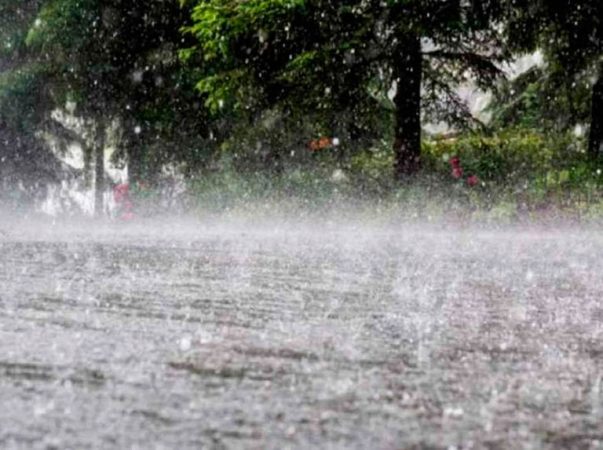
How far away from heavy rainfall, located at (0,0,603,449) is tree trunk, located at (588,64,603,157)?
2.1 inches

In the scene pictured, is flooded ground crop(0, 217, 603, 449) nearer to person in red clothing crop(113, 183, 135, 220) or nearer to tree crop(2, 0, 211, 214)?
person in red clothing crop(113, 183, 135, 220)

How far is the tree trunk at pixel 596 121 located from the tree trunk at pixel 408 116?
3.35 meters

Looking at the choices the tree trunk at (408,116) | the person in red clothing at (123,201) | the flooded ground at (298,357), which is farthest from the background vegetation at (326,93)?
the flooded ground at (298,357)

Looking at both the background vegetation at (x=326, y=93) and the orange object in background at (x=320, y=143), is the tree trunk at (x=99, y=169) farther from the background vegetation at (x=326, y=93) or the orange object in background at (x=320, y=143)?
the orange object in background at (x=320, y=143)

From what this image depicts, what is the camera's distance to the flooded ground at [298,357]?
2.24 m

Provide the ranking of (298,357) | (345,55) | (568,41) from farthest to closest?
(568,41) < (345,55) < (298,357)

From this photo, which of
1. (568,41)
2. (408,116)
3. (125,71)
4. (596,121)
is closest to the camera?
(408,116)

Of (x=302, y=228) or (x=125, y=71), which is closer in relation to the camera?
(x=302, y=228)

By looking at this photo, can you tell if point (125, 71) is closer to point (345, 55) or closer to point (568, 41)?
point (345, 55)

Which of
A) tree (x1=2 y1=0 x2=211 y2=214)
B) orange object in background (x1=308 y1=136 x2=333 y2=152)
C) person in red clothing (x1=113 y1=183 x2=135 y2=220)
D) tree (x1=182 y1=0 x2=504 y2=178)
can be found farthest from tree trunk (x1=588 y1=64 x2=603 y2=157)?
person in red clothing (x1=113 y1=183 x2=135 y2=220)

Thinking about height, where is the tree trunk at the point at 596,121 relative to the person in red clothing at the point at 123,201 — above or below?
above

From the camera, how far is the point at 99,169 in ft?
91.6

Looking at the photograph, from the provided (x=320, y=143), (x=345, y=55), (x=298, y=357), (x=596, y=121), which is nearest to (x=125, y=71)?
(x=320, y=143)

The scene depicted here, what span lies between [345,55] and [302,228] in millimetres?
3202
